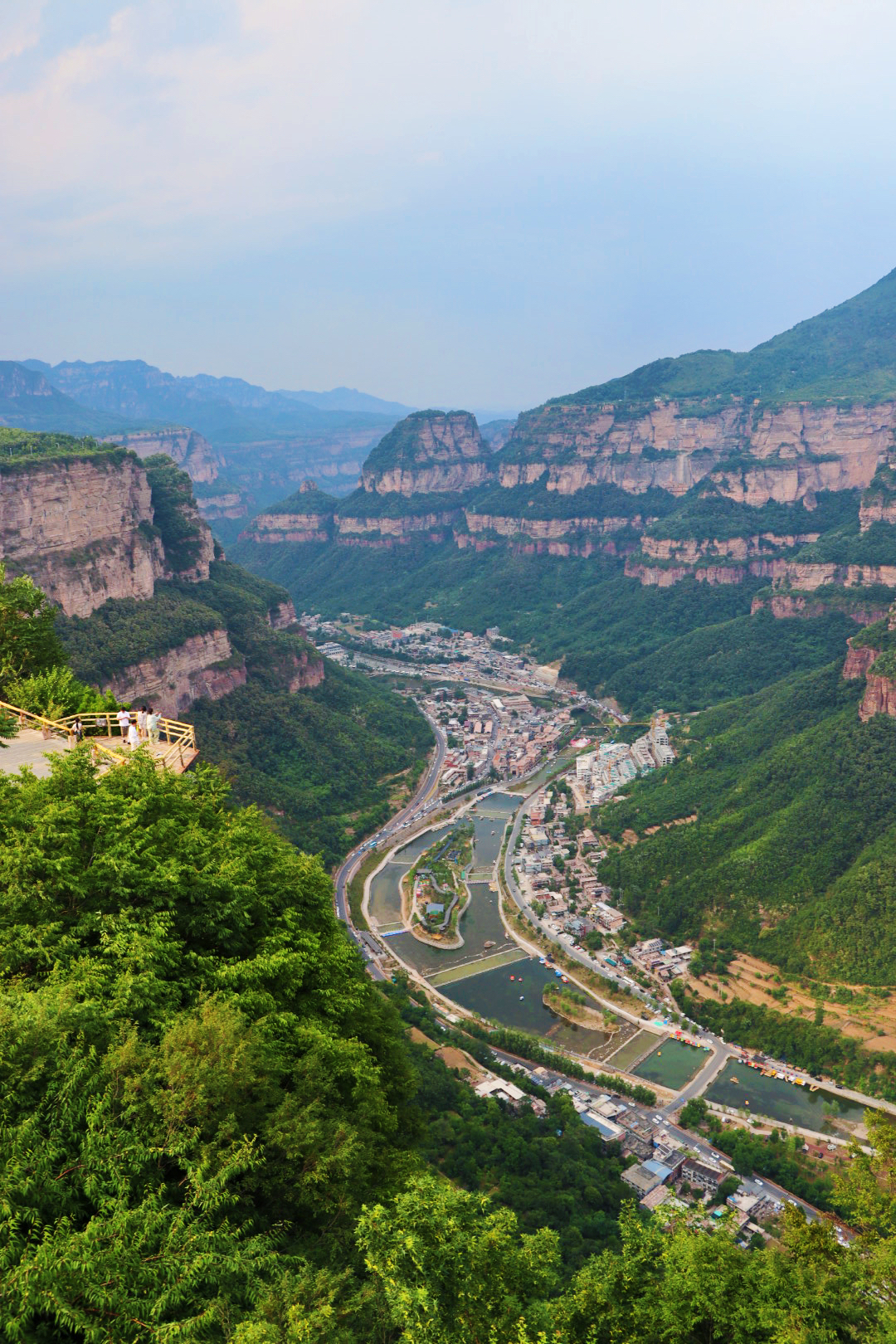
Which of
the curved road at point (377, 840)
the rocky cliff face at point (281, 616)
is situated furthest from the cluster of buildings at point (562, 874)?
the rocky cliff face at point (281, 616)

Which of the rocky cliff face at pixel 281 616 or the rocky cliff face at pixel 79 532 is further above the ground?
the rocky cliff face at pixel 79 532

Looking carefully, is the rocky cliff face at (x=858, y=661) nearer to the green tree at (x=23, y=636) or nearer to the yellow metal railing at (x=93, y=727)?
the yellow metal railing at (x=93, y=727)

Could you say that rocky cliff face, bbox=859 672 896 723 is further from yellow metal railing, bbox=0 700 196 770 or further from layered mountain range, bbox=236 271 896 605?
yellow metal railing, bbox=0 700 196 770

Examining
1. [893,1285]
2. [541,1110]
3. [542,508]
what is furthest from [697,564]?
[893,1285]

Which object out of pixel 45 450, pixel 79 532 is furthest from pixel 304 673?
pixel 45 450

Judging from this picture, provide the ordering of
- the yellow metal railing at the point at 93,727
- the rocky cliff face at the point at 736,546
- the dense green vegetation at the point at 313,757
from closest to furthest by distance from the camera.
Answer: the yellow metal railing at the point at 93,727
the dense green vegetation at the point at 313,757
the rocky cliff face at the point at 736,546

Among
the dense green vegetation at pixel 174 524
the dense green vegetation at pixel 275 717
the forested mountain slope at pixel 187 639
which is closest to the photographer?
the forested mountain slope at pixel 187 639

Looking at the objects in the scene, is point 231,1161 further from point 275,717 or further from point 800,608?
point 800,608
